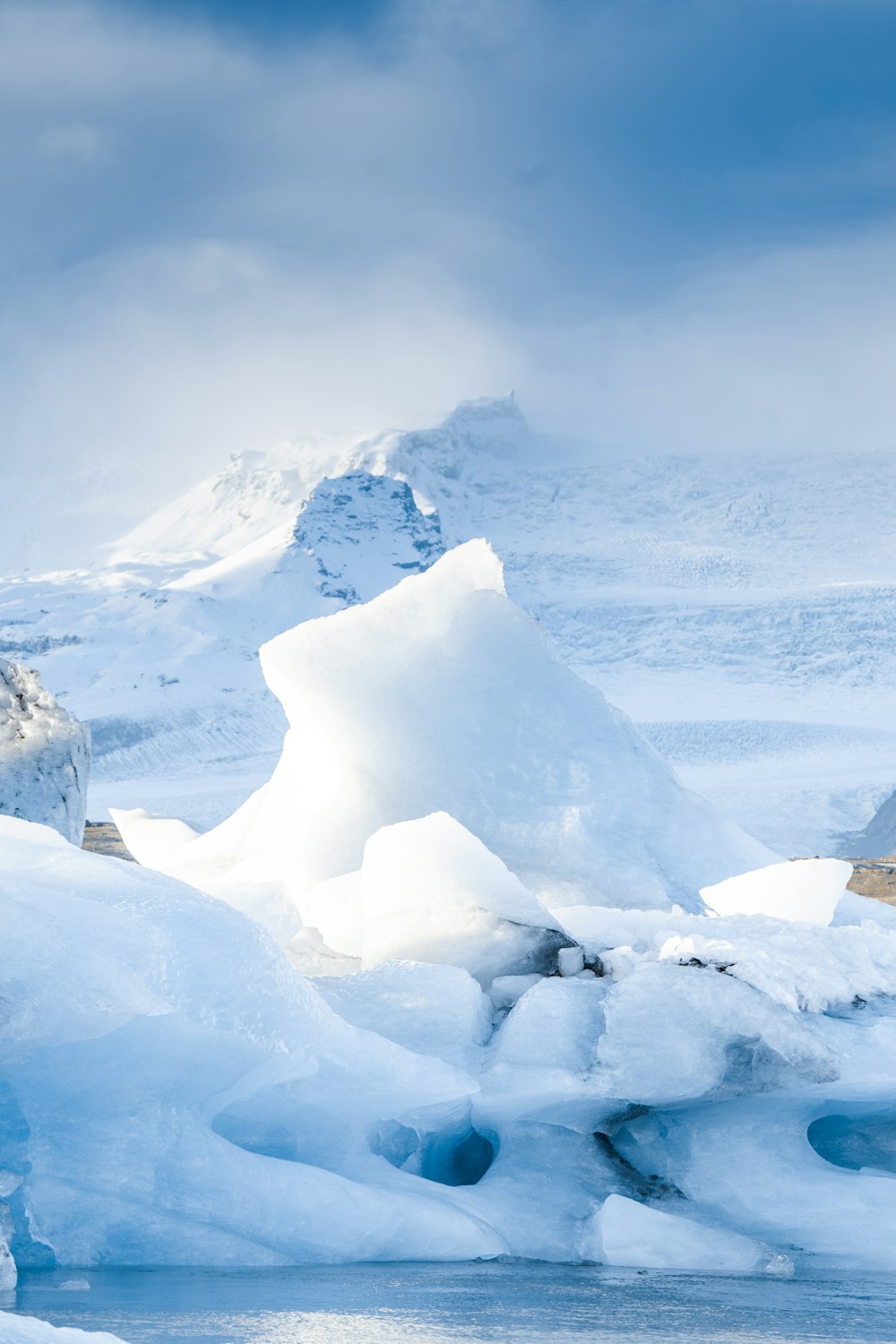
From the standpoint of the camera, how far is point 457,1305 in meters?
5.18

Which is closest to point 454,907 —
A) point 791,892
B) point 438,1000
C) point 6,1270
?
point 438,1000

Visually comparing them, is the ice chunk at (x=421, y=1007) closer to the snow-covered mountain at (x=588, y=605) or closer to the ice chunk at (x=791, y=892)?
the ice chunk at (x=791, y=892)

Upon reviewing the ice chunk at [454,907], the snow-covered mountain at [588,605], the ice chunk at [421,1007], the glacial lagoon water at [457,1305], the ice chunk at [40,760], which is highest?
the ice chunk at [40,760]

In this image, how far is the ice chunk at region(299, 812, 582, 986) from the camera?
791cm

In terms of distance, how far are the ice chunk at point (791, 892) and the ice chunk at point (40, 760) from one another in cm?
458

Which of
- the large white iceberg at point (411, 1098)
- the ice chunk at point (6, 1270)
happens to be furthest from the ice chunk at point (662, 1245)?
the ice chunk at point (6, 1270)

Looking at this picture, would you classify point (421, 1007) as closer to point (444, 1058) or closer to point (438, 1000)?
point (438, 1000)

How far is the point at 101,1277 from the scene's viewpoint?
17.9ft

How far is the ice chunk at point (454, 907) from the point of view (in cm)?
791

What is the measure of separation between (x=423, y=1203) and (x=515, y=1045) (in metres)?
0.97

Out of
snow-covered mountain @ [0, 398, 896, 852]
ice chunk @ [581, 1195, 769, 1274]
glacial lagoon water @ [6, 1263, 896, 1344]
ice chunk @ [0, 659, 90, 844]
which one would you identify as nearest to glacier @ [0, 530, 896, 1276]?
ice chunk @ [581, 1195, 769, 1274]

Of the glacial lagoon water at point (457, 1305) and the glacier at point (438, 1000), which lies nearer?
the glacial lagoon water at point (457, 1305)

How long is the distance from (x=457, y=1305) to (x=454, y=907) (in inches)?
119

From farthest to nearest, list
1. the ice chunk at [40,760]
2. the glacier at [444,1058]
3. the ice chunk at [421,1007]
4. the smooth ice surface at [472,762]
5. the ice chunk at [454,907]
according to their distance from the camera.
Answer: the smooth ice surface at [472,762] → the ice chunk at [40,760] → the ice chunk at [454,907] → the ice chunk at [421,1007] → the glacier at [444,1058]
